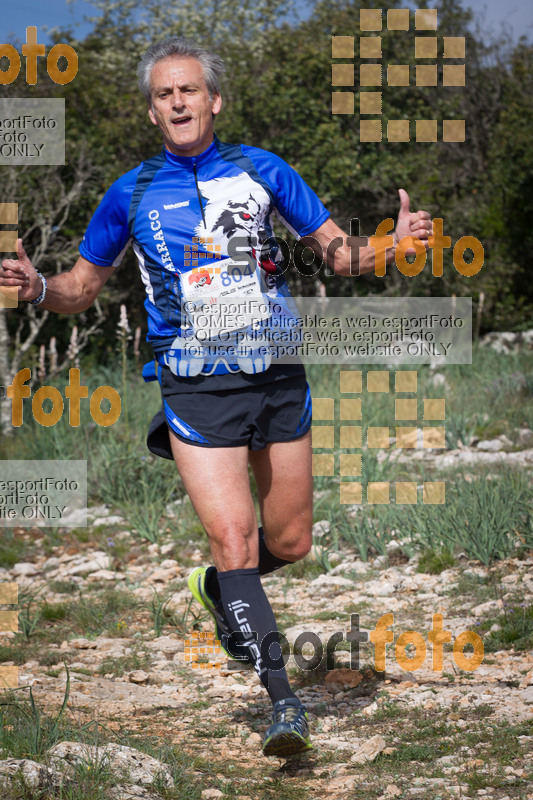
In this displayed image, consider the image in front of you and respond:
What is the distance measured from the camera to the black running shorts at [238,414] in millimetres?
2920

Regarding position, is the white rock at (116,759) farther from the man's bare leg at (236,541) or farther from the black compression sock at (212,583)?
the black compression sock at (212,583)

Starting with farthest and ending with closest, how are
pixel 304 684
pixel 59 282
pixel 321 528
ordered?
pixel 321 528 < pixel 304 684 < pixel 59 282

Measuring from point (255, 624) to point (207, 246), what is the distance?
121cm

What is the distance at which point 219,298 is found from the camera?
2959mm

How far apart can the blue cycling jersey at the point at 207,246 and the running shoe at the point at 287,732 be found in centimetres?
104

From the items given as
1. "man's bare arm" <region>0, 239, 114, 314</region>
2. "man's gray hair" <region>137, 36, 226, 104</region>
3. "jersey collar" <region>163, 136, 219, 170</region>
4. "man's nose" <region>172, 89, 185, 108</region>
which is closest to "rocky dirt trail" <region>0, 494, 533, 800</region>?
"man's bare arm" <region>0, 239, 114, 314</region>

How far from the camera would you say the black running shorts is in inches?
115

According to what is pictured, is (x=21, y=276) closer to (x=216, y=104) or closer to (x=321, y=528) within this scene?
(x=216, y=104)

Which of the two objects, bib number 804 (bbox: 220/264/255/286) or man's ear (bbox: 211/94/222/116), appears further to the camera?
man's ear (bbox: 211/94/222/116)

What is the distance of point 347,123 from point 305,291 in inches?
77.4

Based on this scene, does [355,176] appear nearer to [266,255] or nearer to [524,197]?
[524,197]

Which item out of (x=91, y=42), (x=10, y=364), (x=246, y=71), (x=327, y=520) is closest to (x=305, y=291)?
(x=246, y=71)

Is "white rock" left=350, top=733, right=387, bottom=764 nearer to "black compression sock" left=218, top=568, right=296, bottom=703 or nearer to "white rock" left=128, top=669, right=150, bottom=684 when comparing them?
"black compression sock" left=218, top=568, right=296, bottom=703

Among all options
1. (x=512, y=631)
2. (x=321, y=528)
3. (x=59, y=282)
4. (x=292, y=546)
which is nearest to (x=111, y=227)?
(x=59, y=282)
